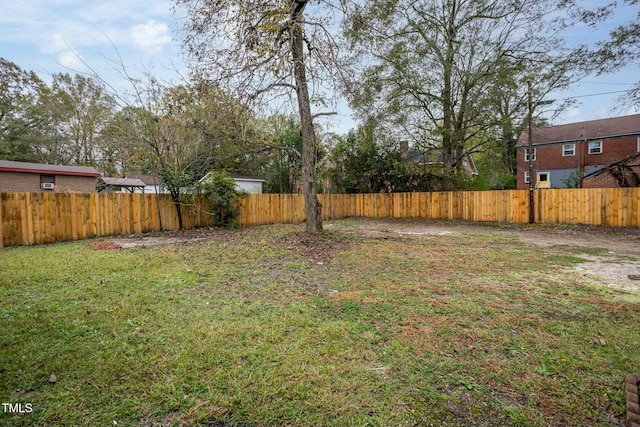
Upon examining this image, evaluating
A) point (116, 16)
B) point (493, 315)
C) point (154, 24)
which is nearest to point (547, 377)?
point (493, 315)

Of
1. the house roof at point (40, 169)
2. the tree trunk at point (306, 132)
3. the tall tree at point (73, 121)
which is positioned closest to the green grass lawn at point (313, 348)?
the tree trunk at point (306, 132)

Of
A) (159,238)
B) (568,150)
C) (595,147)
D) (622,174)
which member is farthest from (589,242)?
(568,150)

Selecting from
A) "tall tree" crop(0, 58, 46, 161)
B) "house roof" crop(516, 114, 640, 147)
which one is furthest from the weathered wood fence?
"tall tree" crop(0, 58, 46, 161)

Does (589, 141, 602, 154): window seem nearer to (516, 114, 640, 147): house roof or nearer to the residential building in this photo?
(516, 114, 640, 147): house roof

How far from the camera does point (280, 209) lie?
1357 cm

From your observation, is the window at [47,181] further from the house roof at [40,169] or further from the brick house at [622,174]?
the brick house at [622,174]

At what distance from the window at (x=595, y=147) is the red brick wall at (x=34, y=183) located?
3411 centimetres

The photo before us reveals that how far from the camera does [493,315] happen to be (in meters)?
3.00

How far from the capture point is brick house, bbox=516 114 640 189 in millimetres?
20844

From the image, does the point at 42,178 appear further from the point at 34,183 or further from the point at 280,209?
the point at 280,209

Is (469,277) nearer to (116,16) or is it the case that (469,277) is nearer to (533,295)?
(533,295)

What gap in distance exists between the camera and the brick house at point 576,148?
20.8 metres

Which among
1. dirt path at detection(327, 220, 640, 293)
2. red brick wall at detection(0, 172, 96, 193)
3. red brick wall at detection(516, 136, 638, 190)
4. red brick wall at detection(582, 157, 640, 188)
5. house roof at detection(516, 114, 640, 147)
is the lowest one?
dirt path at detection(327, 220, 640, 293)

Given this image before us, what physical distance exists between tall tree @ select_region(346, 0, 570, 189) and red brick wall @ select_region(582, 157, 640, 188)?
4.53 meters
